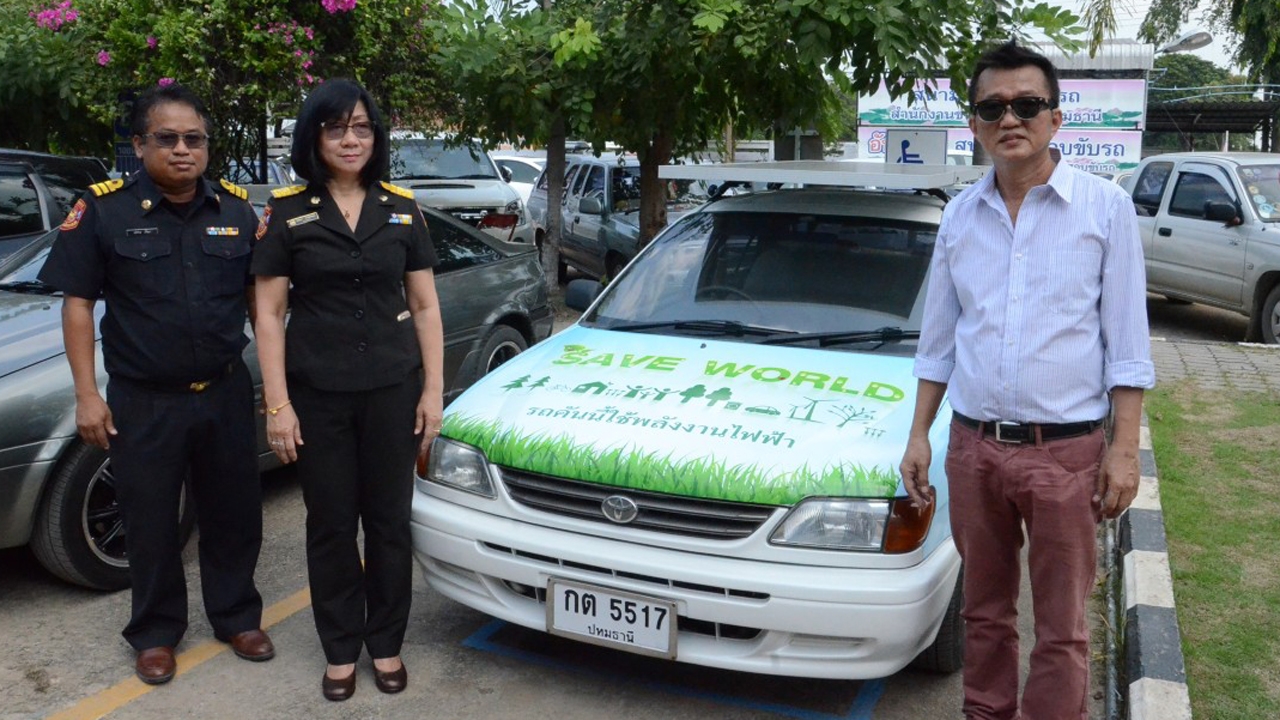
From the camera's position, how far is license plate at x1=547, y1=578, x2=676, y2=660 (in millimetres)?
3459

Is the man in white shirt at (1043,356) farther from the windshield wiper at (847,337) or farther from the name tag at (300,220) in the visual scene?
the name tag at (300,220)

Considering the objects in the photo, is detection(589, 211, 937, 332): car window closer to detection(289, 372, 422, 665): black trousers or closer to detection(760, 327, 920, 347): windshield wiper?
detection(760, 327, 920, 347): windshield wiper

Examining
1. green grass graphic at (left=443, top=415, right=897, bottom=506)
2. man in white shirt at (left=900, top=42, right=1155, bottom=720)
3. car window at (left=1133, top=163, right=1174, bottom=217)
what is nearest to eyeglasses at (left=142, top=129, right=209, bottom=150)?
green grass graphic at (left=443, top=415, right=897, bottom=506)

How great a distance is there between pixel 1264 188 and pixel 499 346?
704 centimetres

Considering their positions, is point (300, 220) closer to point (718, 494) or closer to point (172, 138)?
point (172, 138)

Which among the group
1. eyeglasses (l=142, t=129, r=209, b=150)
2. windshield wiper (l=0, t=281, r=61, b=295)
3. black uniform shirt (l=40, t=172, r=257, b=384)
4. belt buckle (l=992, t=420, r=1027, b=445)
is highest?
eyeglasses (l=142, t=129, r=209, b=150)

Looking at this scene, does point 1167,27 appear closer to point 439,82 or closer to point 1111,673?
point 439,82

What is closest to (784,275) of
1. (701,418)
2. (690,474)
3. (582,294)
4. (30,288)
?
(582,294)

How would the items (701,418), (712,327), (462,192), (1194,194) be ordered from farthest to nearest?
(462,192) → (1194,194) → (712,327) → (701,418)

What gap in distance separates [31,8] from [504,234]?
488 cm

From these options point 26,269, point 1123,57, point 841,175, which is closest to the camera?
point 841,175

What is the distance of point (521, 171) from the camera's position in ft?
71.4

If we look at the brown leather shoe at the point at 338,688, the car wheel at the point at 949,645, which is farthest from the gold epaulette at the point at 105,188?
the car wheel at the point at 949,645

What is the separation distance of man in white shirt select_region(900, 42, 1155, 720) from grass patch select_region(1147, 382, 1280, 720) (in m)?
0.93
